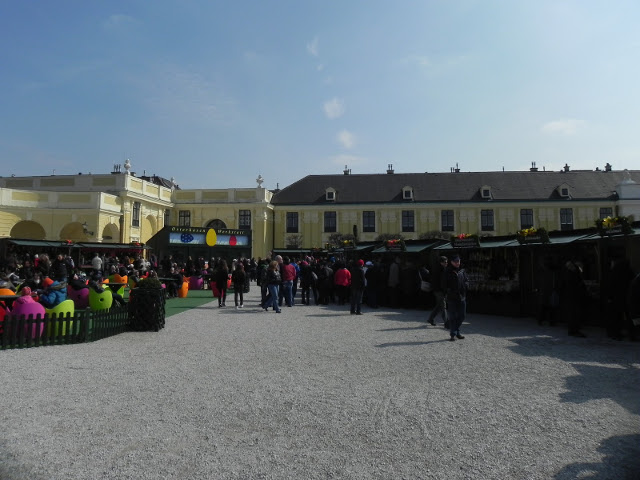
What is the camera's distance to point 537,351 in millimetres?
8320

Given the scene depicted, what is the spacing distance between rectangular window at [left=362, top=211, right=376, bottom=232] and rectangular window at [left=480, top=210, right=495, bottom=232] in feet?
37.2

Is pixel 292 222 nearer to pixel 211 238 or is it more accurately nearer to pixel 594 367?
pixel 211 238

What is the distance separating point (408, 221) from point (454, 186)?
6873mm

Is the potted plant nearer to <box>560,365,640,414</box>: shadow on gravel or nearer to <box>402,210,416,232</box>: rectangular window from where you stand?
<box>560,365,640,414</box>: shadow on gravel

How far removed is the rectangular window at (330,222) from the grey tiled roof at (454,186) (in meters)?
1.38

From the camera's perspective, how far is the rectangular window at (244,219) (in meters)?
47.0

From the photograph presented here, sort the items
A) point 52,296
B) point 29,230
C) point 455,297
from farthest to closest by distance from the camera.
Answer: point 29,230, point 52,296, point 455,297

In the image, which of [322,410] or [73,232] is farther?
[73,232]

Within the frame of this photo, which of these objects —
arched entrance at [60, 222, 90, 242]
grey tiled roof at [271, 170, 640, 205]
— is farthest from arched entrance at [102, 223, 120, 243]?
grey tiled roof at [271, 170, 640, 205]

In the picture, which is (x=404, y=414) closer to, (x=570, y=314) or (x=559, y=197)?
(x=570, y=314)

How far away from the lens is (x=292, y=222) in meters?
49.6

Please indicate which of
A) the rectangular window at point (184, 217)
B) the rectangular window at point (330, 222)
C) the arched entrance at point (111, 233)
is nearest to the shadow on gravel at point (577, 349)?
the arched entrance at point (111, 233)

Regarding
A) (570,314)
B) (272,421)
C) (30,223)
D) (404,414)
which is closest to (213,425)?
(272,421)

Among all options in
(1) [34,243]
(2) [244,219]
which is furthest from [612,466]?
(2) [244,219]
